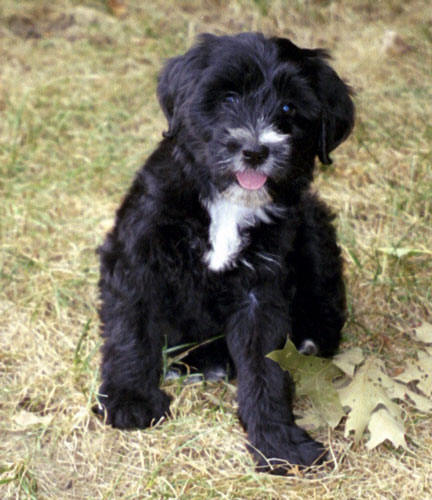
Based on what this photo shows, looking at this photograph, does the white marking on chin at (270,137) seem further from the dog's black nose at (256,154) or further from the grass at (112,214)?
the grass at (112,214)

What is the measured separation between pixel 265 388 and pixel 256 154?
3.47ft

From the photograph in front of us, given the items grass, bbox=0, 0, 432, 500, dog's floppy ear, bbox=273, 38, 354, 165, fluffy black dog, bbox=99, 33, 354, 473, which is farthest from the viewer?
grass, bbox=0, 0, 432, 500

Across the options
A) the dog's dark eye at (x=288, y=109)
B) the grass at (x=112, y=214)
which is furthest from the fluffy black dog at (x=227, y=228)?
the grass at (x=112, y=214)

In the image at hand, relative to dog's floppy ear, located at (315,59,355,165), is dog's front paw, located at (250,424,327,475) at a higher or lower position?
lower

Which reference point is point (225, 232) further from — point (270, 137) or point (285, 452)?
point (285, 452)

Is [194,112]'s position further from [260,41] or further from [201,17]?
[201,17]

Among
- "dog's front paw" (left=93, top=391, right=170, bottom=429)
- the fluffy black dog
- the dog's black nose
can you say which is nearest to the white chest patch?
the fluffy black dog

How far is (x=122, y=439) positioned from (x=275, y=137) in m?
1.50

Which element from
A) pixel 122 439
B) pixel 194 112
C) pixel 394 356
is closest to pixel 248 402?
pixel 122 439

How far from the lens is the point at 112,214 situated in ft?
15.9

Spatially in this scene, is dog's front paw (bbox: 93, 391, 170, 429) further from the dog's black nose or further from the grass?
the dog's black nose

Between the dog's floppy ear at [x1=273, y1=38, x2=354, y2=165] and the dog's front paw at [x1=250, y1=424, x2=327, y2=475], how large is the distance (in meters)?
1.22

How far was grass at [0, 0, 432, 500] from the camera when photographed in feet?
10.1

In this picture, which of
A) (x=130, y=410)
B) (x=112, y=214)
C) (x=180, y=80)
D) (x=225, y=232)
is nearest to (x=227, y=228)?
(x=225, y=232)
